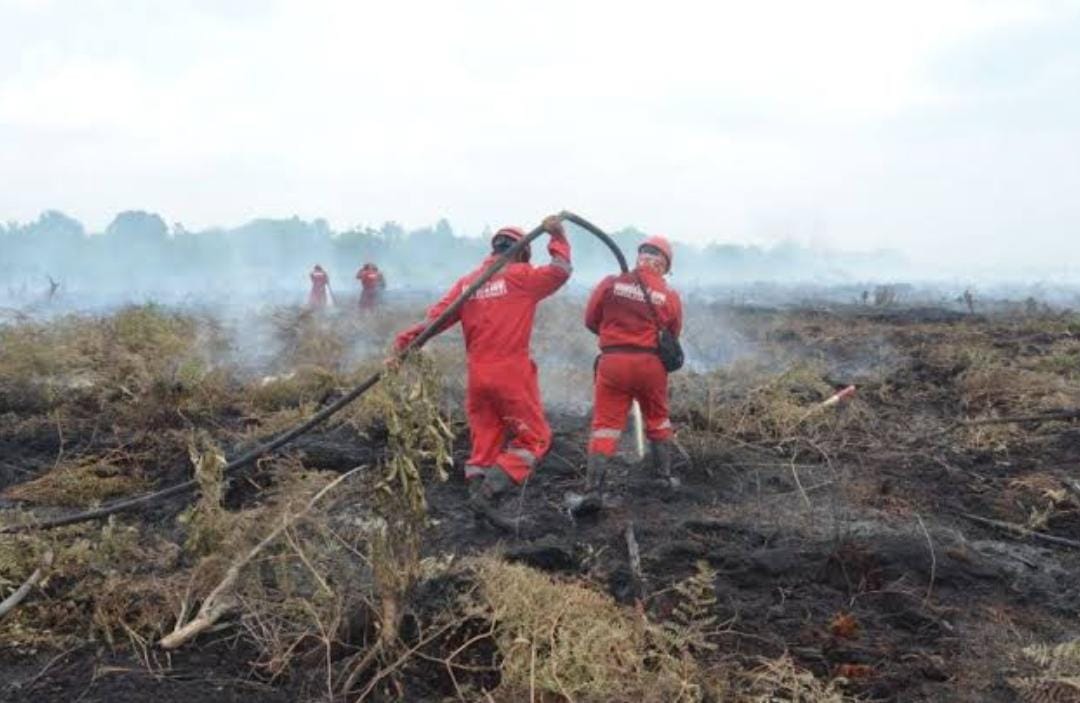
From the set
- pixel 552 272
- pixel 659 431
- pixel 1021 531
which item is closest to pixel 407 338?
pixel 552 272

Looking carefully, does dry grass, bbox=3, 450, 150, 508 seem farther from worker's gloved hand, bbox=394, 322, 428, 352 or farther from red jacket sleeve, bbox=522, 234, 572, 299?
red jacket sleeve, bbox=522, 234, 572, 299

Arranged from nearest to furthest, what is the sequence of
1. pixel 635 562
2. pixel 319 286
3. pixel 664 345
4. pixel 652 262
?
pixel 635 562, pixel 664 345, pixel 652 262, pixel 319 286

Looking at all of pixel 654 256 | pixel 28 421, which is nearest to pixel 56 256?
pixel 28 421

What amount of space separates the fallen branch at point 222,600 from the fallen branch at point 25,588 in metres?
0.66

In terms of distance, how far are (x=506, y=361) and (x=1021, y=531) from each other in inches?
127

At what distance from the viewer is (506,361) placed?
5.28m

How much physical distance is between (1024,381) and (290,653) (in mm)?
8020

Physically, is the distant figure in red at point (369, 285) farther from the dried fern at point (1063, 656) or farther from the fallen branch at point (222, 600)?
the dried fern at point (1063, 656)

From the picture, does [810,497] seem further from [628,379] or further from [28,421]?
[28,421]

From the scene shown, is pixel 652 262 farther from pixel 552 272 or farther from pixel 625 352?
A: pixel 552 272

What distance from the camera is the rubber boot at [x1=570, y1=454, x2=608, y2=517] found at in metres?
5.60

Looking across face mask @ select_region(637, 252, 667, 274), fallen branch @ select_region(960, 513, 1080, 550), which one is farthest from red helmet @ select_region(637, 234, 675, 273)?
fallen branch @ select_region(960, 513, 1080, 550)

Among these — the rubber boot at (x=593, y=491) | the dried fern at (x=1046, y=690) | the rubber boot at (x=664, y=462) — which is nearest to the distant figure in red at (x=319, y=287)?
the rubber boot at (x=664, y=462)

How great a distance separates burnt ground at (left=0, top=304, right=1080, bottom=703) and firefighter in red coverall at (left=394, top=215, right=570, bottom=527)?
36 centimetres
